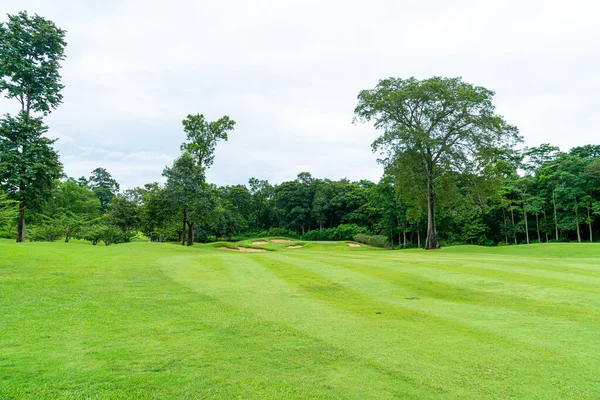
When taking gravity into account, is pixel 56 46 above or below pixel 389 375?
above

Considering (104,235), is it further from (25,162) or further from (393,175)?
(393,175)

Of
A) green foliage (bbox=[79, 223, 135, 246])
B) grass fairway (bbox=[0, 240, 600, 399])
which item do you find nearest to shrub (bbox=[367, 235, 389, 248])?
green foliage (bbox=[79, 223, 135, 246])

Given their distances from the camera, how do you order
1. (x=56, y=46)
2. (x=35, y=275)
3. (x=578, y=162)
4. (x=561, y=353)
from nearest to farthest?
(x=561, y=353) → (x=35, y=275) → (x=56, y=46) → (x=578, y=162)

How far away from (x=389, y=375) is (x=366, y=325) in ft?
5.98

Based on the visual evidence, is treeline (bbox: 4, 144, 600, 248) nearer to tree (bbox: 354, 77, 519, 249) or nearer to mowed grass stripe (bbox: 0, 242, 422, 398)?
tree (bbox: 354, 77, 519, 249)

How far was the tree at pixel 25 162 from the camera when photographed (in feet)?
65.5

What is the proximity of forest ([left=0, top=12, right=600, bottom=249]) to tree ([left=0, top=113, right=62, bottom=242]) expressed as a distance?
0.06m

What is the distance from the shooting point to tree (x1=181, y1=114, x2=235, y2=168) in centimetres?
3525

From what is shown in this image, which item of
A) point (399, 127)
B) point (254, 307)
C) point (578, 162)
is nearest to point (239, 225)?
point (399, 127)

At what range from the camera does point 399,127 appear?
26.0m

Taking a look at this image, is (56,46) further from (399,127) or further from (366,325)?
(366,325)

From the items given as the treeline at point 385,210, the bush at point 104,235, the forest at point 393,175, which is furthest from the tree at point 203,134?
the bush at point 104,235

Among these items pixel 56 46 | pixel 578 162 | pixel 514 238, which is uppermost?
pixel 56 46

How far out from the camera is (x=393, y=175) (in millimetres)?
28359
